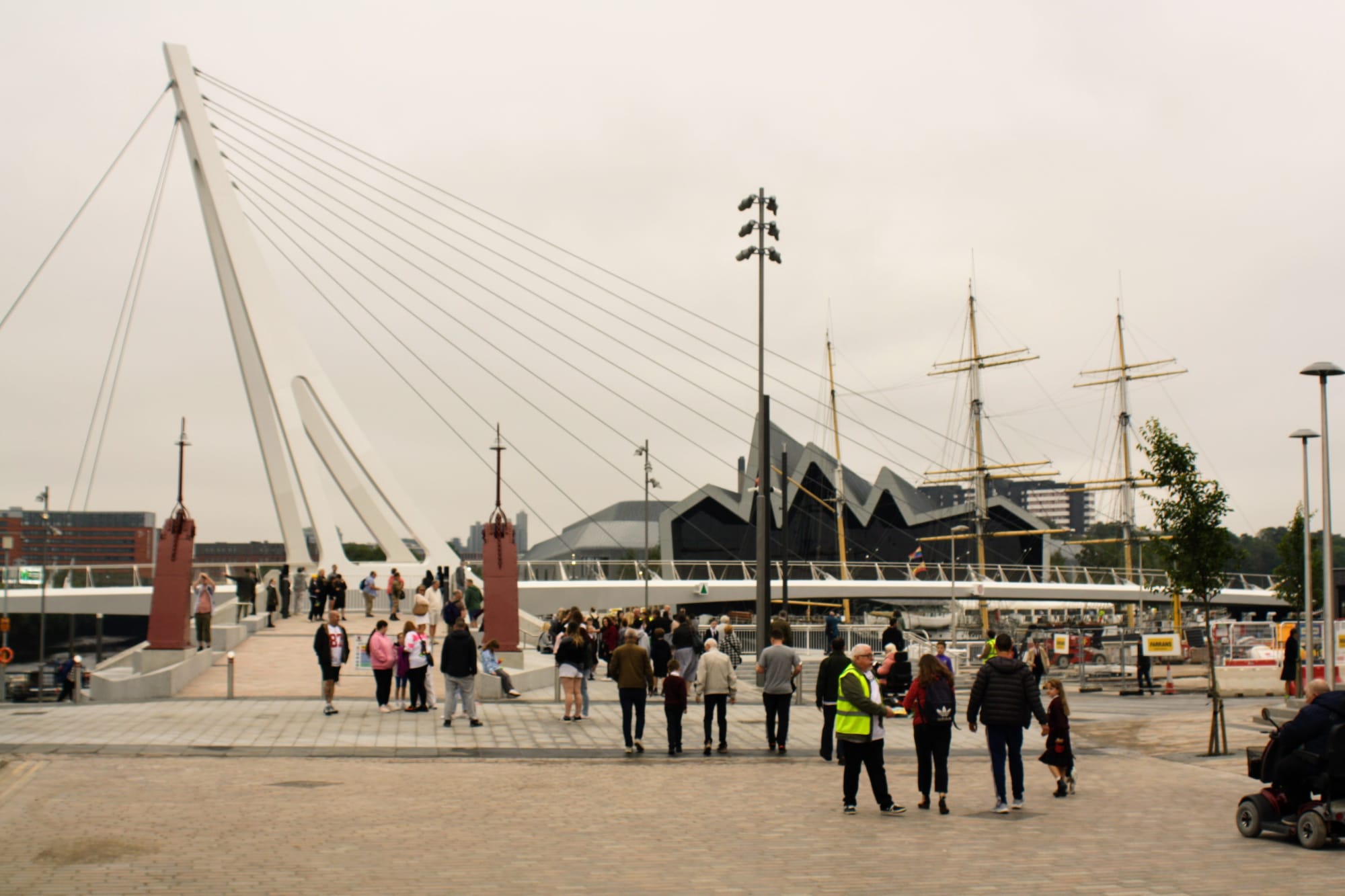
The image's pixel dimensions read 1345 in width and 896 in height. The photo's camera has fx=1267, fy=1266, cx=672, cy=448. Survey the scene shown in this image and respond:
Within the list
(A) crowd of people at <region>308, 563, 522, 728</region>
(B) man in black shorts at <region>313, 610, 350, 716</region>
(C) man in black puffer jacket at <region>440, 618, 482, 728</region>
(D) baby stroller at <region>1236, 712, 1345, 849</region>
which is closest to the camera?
(D) baby stroller at <region>1236, 712, 1345, 849</region>

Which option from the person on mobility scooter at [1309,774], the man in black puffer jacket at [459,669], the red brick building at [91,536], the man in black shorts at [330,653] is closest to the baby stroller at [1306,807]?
the person on mobility scooter at [1309,774]

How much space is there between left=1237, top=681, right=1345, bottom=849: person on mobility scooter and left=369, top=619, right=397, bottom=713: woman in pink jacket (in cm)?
1124

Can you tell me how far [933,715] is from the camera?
9859mm

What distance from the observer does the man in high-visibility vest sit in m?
9.69

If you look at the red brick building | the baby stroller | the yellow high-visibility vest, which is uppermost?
the red brick building

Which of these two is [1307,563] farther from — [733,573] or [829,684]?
[733,573]

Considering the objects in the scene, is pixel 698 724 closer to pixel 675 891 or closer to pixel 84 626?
pixel 675 891

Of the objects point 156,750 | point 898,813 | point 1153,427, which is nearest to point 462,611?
point 156,750

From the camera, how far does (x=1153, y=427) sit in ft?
56.8

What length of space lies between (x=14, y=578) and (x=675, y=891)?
39.1 meters

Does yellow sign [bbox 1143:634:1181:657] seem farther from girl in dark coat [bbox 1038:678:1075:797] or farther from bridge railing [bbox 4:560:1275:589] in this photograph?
girl in dark coat [bbox 1038:678:1075:797]

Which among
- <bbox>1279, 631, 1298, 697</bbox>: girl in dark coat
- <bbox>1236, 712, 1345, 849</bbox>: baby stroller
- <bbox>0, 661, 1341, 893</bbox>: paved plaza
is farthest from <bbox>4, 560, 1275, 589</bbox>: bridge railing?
<bbox>1236, 712, 1345, 849</bbox>: baby stroller

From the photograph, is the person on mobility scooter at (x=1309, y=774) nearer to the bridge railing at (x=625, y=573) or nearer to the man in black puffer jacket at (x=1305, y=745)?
the man in black puffer jacket at (x=1305, y=745)

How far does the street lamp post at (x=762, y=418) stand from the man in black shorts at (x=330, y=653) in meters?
7.46
